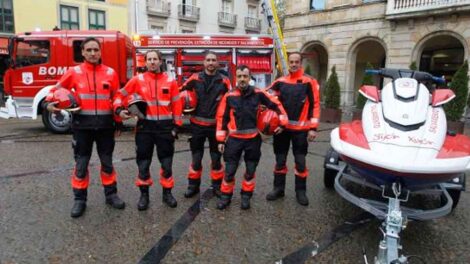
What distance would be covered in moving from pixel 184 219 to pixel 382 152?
6.88 ft

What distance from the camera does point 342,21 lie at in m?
17.7

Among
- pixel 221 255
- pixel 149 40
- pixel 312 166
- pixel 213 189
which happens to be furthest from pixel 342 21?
pixel 221 255

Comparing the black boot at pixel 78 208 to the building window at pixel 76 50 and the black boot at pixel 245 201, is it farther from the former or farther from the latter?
the building window at pixel 76 50

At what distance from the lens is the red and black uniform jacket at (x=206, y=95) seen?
13.9ft

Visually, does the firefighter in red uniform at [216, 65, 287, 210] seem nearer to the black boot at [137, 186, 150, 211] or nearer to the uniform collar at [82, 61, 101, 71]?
the black boot at [137, 186, 150, 211]

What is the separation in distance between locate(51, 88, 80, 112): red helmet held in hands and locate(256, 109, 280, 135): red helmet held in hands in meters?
1.95

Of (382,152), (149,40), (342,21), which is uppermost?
(342,21)

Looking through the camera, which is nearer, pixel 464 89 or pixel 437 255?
pixel 437 255

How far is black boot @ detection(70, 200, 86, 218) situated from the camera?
3.67 meters

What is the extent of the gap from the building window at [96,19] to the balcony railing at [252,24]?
12.7 m

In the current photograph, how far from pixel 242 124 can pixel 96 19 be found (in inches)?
851

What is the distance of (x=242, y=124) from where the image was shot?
12.8ft

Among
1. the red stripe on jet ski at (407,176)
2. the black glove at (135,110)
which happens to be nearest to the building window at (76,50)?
the black glove at (135,110)

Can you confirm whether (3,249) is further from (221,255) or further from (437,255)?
(437,255)
